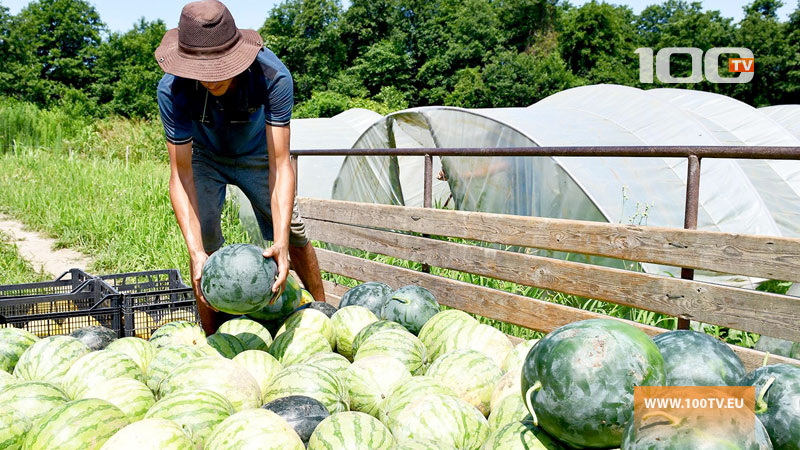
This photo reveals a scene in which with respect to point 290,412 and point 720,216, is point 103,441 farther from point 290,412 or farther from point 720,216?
point 720,216

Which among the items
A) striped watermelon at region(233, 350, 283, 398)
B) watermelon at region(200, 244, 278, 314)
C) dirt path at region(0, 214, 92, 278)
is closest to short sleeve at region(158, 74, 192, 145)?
watermelon at region(200, 244, 278, 314)

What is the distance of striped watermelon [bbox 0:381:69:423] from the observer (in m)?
2.24

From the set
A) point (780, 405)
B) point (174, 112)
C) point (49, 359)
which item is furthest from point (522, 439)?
point (174, 112)

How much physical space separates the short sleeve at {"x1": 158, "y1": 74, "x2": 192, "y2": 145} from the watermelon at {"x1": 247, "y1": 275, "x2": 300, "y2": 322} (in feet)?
3.06

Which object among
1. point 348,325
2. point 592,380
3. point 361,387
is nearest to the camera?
point 592,380

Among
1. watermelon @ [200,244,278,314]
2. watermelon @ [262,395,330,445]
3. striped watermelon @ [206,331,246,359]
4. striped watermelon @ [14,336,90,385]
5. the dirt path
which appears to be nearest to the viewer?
watermelon @ [262,395,330,445]

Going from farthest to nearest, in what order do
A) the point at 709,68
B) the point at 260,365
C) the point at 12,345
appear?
1. the point at 709,68
2. the point at 12,345
3. the point at 260,365

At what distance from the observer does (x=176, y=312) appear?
153 inches

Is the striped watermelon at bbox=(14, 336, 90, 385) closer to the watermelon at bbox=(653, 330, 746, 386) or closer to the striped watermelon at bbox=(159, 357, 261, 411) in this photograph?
the striped watermelon at bbox=(159, 357, 261, 411)

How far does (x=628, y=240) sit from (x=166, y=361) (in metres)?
2.30

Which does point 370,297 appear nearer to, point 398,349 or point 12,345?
point 398,349

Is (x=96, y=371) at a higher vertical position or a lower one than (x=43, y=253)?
higher

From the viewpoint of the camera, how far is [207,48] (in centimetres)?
283

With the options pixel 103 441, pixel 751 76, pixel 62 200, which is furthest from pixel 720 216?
pixel 751 76
